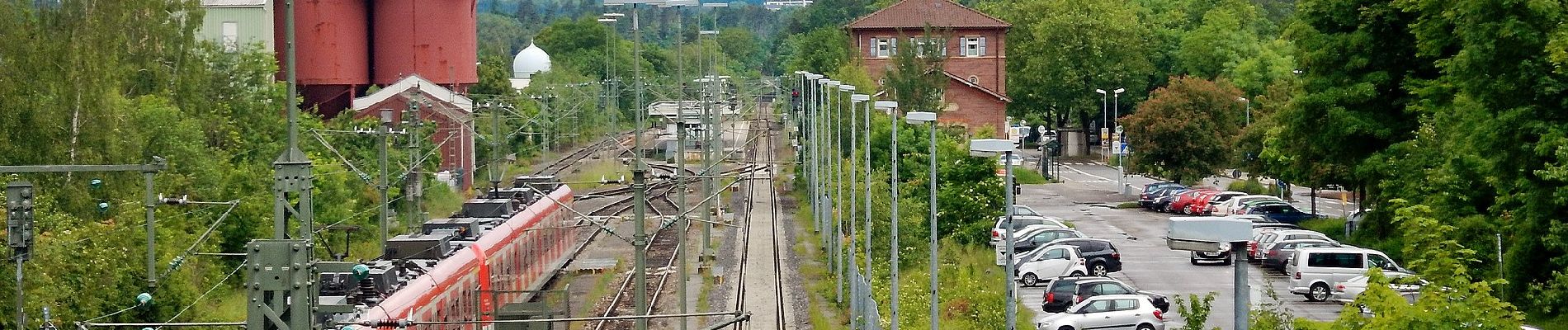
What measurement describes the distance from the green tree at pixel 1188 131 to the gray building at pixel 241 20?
94.7 ft

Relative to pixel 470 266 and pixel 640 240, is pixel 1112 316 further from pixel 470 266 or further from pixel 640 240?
pixel 470 266

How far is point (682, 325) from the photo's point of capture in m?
26.1

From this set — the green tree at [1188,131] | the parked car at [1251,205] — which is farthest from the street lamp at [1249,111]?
the parked car at [1251,205]

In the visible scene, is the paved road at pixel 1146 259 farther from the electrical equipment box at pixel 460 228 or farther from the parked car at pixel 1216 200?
the electrical equipment box at pixel 460 228

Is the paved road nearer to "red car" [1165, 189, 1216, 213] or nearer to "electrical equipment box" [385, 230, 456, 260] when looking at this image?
"red car" [1165, 189, 1216, 213]

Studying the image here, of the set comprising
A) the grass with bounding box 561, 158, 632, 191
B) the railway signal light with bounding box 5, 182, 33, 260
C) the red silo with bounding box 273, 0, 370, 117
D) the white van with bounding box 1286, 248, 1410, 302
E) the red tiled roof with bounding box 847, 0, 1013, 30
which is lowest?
the white van with bounding box 1286, 248, 1410, 302

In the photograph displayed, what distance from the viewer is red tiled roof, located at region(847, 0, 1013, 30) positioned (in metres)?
86.2

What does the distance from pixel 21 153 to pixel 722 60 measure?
388 feet

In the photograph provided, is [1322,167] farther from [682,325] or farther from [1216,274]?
[682,325]

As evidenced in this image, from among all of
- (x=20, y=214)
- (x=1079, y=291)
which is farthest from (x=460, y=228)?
(x=20, y=214)

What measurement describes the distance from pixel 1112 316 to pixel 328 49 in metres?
42.6

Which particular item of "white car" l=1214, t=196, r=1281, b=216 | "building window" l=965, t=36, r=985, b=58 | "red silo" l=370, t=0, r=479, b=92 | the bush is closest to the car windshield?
"white car" l=1214, t=196, r=1281, b=216

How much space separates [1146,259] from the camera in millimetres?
41656

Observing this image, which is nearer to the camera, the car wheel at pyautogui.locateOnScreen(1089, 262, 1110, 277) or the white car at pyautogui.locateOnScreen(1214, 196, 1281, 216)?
the car wheel at pyautogui.locateOnScreen(1089, 262, 1110, 277)
